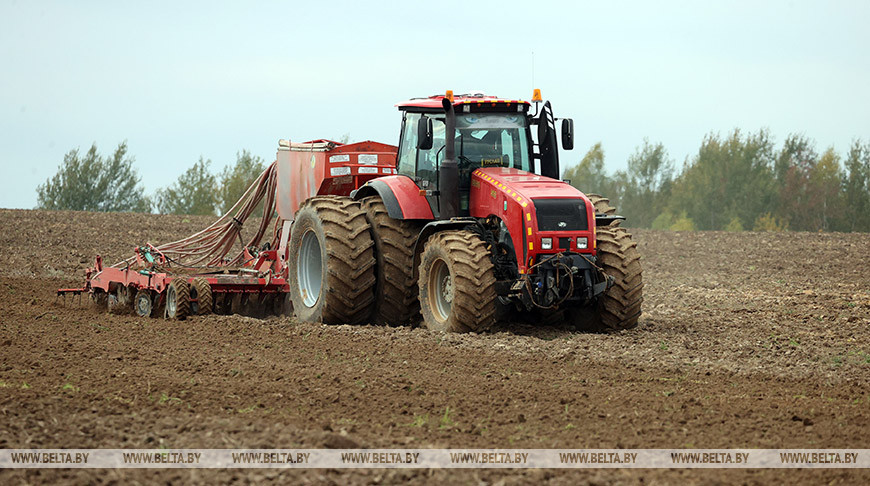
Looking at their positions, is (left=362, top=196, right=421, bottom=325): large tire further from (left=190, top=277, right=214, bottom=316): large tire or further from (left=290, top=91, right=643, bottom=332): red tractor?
(left=190, top=277, right=214, bottom=316): large tire

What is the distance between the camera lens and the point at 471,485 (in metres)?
5.29

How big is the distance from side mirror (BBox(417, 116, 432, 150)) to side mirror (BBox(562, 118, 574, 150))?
5.59ft

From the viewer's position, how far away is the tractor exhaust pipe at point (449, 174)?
457 inches

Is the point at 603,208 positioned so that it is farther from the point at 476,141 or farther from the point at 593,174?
the point at 593,174

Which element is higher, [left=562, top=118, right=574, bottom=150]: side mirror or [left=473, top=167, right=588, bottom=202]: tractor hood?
[left=562, top=118, right=574, bottom=150]: side mirror

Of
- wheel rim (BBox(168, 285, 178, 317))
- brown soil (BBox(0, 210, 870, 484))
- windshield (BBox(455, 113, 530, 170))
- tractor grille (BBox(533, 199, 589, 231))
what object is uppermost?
windshield (BBox(455, 113, 530, 170))

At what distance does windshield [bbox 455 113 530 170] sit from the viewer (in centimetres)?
1189

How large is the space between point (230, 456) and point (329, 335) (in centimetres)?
569

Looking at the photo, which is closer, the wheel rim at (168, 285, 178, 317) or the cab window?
the cab window

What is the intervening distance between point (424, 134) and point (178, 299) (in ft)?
13.8

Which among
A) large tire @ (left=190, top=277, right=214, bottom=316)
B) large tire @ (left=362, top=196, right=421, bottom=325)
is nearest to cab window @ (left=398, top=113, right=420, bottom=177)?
large tire @ (left=362, top=196, right=421, bottom=325)

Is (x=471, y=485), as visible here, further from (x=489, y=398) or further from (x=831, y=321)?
(x=831, y=321)

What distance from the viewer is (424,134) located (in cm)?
1127

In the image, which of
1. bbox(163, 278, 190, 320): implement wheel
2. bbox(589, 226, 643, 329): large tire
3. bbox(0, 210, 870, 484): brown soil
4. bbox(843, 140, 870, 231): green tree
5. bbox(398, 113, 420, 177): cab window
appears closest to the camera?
bbox(0, 210, 870, 484): brown soil
